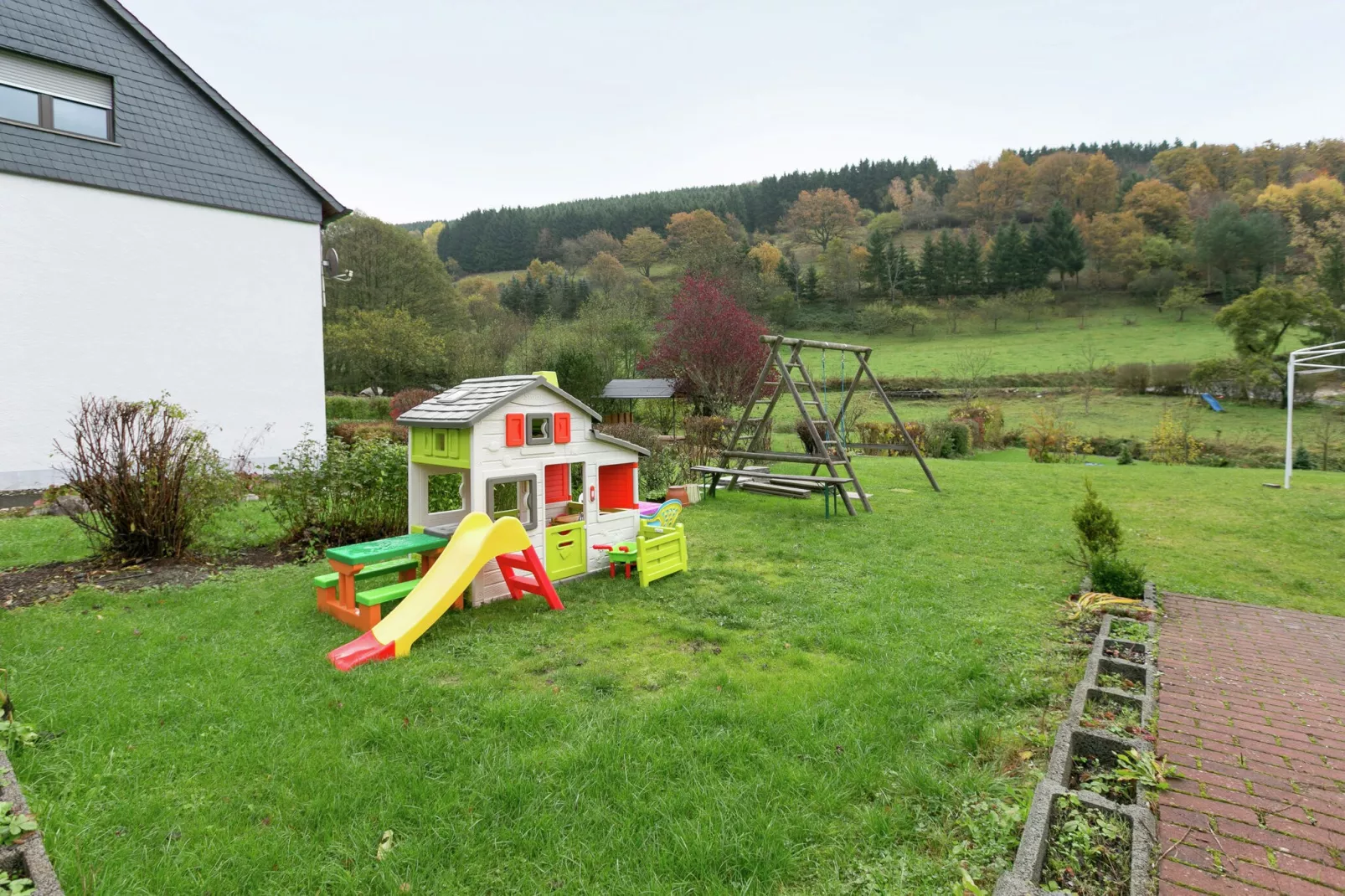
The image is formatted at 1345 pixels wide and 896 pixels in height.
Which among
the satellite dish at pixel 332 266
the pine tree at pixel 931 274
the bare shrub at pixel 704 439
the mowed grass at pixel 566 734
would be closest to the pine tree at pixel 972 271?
the pine tree at pixel 931 274

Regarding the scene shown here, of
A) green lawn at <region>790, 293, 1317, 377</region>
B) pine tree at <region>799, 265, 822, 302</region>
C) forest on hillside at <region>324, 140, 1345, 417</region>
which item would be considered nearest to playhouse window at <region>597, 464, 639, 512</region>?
forest on hillside at <region>324, 140, 1345, 417</region>

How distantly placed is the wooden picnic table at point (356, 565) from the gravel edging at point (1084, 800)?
174 inches

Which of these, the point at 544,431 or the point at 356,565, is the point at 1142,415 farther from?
the point at 356,565

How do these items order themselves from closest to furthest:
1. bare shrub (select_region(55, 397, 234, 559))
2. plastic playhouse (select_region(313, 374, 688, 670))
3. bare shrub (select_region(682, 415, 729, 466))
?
1. plastic playhouse (select_region(313, 374, 688, 670))
2. bare shrub (select_region(55, 397, 234, 559))
3. bare shrub (select_region(682, 415, 729, 466))

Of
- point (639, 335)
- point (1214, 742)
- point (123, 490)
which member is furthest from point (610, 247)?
point (1214, 742)

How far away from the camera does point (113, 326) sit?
38.3 feet

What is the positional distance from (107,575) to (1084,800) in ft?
26.9

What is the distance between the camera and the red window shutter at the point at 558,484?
7.23 metres

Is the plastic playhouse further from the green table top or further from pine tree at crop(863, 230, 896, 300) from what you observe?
pine tree at crop(863, 230, 896, 300)

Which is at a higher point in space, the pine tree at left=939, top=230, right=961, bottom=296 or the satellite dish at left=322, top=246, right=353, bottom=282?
the pine tree at left=939, top=230, right=961, bottom=296

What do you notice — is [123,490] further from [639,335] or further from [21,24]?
[639,335]

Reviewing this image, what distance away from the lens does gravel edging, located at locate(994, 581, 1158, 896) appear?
219 centimetres

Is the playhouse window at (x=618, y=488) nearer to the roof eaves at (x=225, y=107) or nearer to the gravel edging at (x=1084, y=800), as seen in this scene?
the gravel edging at (x=1084, y=800)

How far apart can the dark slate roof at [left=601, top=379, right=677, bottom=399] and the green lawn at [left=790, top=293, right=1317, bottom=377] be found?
14705 millimetres
